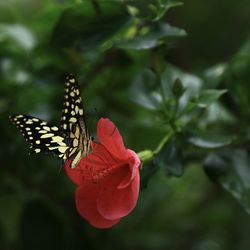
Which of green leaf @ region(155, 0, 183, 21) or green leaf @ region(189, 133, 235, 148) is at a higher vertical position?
green leaf @ region(155, 0, 183, 21)

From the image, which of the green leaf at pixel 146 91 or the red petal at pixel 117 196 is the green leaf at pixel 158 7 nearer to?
the green leaf at pixel 146 91

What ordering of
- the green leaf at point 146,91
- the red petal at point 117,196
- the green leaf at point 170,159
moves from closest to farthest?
the red petal at point 117,196 → the green leaf at point 170,159 → the green leaf at point 146,91

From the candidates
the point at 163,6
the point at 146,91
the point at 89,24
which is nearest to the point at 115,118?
the point at 146,91

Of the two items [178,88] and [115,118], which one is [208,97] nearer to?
[178,88]

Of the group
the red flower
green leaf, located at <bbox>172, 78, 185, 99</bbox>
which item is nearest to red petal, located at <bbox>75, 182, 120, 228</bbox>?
the red flower

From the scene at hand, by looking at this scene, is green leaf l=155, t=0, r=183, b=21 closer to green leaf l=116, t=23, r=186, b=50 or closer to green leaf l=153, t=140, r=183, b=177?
green leaf l=116, t=23, r=186, b=50

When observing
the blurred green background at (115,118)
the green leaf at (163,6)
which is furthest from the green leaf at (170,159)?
the green leaf at (163,6)
